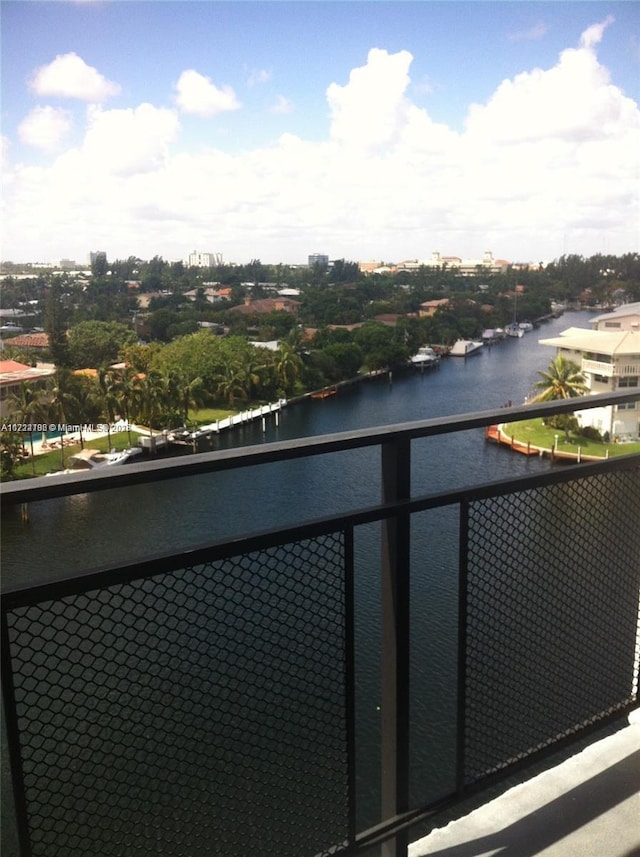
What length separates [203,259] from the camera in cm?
5541

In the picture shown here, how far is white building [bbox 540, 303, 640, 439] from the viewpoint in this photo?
28.4 m

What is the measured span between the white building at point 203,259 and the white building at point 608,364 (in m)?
28.1

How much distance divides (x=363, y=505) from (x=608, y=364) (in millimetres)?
22334

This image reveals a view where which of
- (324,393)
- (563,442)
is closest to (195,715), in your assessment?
(563,442)

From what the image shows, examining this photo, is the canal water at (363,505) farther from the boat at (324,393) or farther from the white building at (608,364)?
the white building at (608,364)

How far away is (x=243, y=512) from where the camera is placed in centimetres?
2016

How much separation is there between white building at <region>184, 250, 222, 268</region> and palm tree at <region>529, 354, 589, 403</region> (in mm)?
30329

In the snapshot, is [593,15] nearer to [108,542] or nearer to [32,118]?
[32,118]

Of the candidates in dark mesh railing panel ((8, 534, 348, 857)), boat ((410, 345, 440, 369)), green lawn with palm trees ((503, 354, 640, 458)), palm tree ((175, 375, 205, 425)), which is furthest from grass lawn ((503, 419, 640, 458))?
dark mesh railing panel ((8, 534, 348, 857))

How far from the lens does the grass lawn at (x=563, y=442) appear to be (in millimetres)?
26344

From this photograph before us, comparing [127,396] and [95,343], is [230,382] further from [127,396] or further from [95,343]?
[95,343]

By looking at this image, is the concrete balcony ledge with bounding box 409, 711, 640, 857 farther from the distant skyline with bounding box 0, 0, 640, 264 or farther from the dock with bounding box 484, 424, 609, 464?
the distant skyline with bounding box 0, 0, 640, 264

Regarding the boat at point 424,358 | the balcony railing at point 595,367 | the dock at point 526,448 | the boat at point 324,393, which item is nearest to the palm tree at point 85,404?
the boat at point 324,393

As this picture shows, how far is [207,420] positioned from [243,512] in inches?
488
